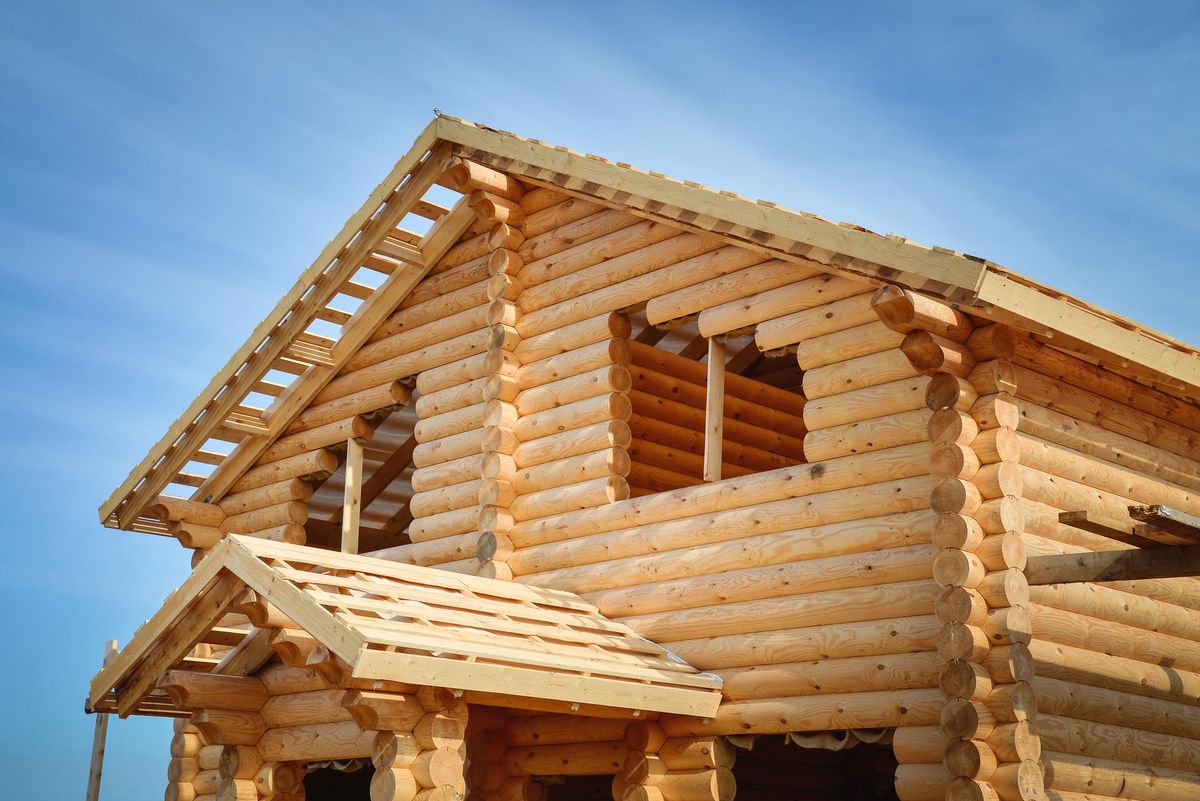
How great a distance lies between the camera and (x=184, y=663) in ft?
43.8

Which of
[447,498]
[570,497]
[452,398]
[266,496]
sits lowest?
[570,497]

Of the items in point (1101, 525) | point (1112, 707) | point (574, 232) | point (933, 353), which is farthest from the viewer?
point (574, 232)

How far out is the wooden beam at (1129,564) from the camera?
→ 381 inches

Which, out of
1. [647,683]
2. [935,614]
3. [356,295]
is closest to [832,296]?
[935,614]

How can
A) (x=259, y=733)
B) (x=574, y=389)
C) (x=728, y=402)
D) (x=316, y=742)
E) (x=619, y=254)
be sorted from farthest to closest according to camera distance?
(x=728, y=402) → (x=619, y=254) → (x=574, y=389) → (x=259, y=733) → (x=316, y=742)

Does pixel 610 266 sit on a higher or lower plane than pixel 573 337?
higher

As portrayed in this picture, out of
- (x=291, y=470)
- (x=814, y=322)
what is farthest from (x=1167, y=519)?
(x=291, y=470)

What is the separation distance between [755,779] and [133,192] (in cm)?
5196

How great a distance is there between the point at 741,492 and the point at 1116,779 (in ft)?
12.3

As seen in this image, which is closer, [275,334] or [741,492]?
[741,492]

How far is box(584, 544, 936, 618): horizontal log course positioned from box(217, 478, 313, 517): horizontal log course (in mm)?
5223

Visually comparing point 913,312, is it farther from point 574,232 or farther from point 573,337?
point 574,232

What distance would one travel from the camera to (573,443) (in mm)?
13617

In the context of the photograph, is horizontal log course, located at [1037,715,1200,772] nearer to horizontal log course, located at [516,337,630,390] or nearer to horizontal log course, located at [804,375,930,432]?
horizontal log course, located at [804,375,930,432]
